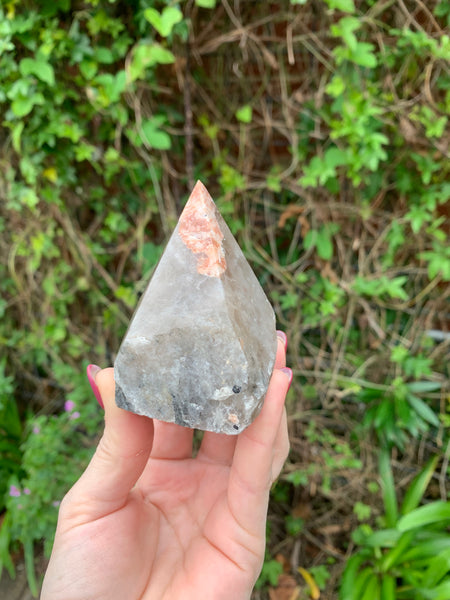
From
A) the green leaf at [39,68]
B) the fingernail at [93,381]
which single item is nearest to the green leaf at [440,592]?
the fingernail at [93,381]

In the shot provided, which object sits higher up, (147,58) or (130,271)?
(147,58)

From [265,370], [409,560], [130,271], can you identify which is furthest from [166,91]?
[409,560]

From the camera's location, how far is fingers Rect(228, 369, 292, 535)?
3.52 ft

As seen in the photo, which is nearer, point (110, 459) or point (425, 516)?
point (110, 459)

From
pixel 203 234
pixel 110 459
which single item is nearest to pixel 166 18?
pixel 203 234

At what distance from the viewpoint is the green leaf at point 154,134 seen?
183cm

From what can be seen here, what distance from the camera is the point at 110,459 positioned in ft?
3.52

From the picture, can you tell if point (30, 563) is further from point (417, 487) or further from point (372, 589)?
point (417, 487)

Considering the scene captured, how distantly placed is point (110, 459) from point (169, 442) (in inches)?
16.7

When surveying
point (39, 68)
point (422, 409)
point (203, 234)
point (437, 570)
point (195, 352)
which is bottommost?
point (437, 570)

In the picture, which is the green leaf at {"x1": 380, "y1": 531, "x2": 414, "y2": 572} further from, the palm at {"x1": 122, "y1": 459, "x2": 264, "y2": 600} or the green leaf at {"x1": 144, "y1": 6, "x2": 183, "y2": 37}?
the green leaf at {"x1": 144, "y1": 6, "x2": 183, "y2": 37}

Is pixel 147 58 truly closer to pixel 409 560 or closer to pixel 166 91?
pixel 166 91

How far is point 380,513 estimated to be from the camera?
2475 mm

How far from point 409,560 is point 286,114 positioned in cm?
210
